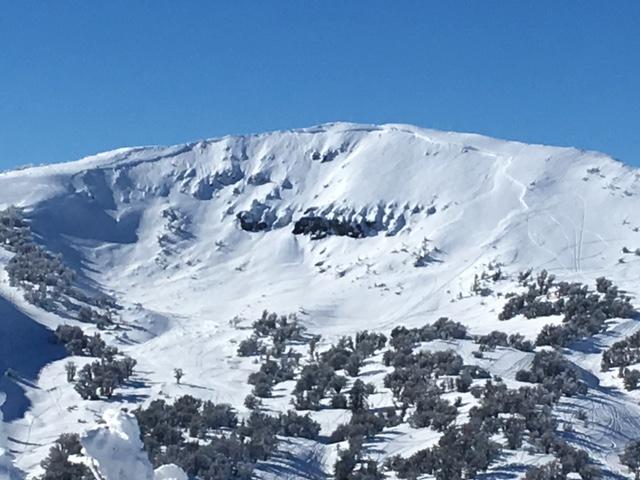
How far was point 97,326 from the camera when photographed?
5741cm

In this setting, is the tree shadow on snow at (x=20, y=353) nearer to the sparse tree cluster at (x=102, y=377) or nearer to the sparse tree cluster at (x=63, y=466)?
the sparse tree cluster at (x=102, y=377)

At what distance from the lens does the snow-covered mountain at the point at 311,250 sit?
42.8 m

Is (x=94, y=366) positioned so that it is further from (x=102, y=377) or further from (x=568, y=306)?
(x=568, y=306)

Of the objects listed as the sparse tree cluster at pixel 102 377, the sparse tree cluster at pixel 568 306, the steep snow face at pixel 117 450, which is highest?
the sparse tree cluster at pixel 568 306

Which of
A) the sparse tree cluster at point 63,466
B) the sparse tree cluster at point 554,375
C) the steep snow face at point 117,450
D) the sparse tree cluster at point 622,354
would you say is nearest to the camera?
the steep snow face at point 117,450

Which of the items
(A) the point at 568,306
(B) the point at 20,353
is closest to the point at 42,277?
→ (B) the point at 20,353

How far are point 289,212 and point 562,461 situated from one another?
58310 millimetres

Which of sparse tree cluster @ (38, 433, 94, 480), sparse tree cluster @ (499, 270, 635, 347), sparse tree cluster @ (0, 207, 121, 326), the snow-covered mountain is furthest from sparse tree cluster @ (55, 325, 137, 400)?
sparse tree cluster @ (499, 270, 635, 347)

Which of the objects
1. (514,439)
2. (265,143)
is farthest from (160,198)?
(514,439)

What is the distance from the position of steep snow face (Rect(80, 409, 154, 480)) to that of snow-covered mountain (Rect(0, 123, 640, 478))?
27.8 meters

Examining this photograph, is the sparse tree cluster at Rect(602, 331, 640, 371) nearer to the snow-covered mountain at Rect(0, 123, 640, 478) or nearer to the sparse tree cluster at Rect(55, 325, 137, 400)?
the snow-covered mountain at Rect(0, 123, 640, 478)

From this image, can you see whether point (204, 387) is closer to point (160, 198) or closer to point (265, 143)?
point (160, 198)

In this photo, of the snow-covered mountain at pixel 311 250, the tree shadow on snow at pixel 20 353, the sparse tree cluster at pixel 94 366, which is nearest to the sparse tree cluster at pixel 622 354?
the snow-covered mountain at pixel 311 250

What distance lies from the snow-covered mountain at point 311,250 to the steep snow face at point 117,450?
1095 inches
